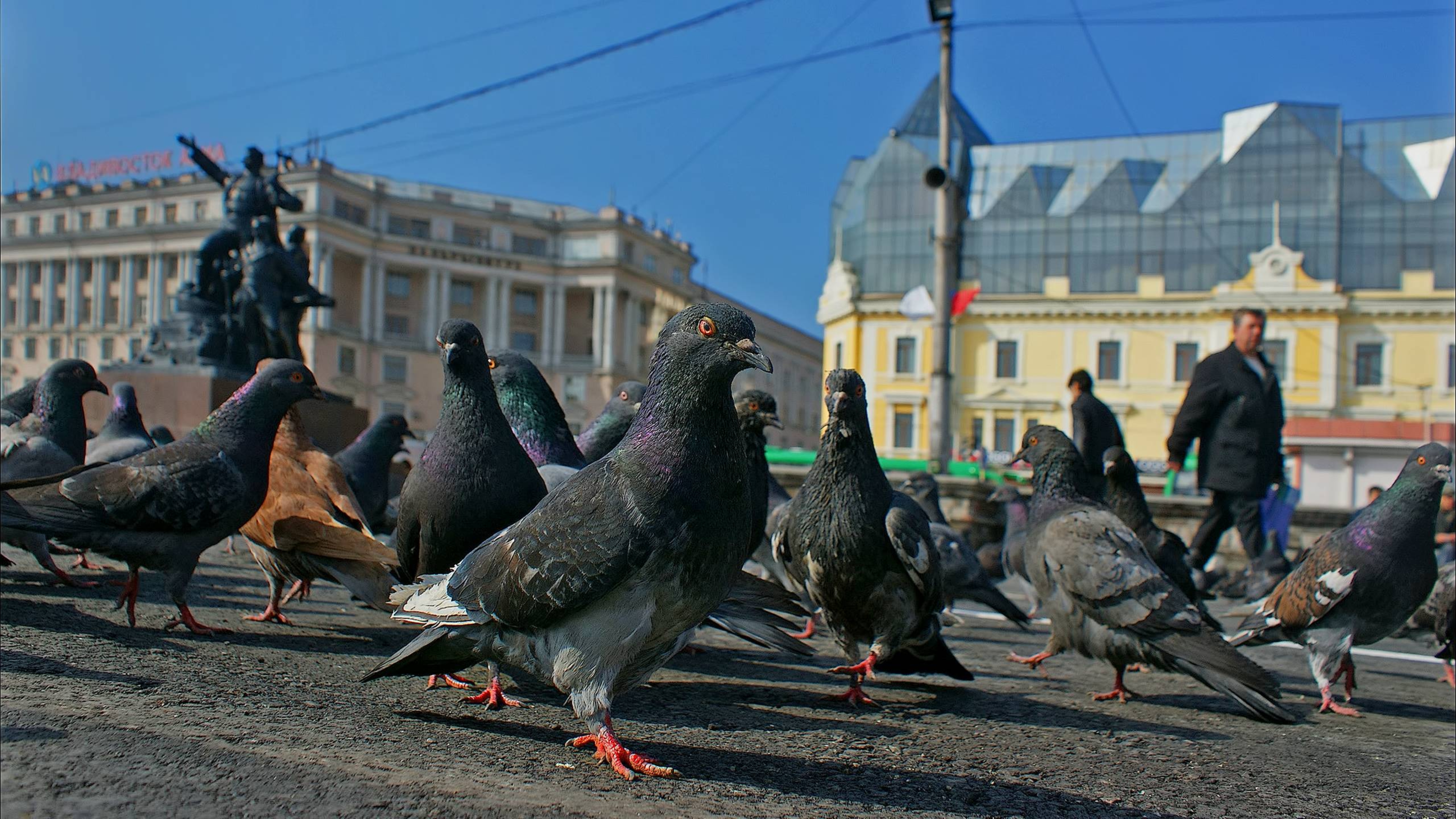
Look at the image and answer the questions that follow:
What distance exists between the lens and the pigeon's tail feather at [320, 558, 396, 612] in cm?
400

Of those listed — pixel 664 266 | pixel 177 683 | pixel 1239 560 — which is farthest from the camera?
pixel 664 266

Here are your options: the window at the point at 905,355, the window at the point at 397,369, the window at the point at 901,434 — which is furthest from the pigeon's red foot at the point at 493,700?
the window at the point at 397,369

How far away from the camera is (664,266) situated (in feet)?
272

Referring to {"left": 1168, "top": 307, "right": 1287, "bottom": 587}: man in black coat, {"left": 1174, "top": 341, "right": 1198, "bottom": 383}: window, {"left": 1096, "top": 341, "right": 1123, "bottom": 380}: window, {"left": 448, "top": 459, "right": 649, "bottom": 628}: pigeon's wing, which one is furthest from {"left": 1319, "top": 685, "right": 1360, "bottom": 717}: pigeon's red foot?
{"left": 1096, "top": 341, "right": 1123, "bottom": 380}: window

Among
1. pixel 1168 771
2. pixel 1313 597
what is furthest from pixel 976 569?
pixel 1168 771

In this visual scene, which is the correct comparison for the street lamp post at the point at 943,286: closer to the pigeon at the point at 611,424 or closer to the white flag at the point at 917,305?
the white flag at the point at 917,305

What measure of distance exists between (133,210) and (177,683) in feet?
241

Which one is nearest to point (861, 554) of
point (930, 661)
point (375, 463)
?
point (930, 661)

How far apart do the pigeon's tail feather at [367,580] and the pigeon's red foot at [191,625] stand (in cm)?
53

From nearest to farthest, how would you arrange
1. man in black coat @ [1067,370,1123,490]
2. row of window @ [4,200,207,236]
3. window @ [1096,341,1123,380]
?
man in black coat @ [1067,370,1123,490] < window @ [1096,341,1123,380] < row of window @ [4,200,207,236]

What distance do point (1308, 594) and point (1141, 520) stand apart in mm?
1377

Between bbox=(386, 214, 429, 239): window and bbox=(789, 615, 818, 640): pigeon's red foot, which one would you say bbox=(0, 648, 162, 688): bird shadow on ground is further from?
bbox=(386, 214, 429, 239): window

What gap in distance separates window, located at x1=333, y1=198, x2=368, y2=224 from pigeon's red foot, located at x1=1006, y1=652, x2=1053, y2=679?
233 ft

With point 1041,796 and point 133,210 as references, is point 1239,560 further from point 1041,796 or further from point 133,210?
point 133,210
